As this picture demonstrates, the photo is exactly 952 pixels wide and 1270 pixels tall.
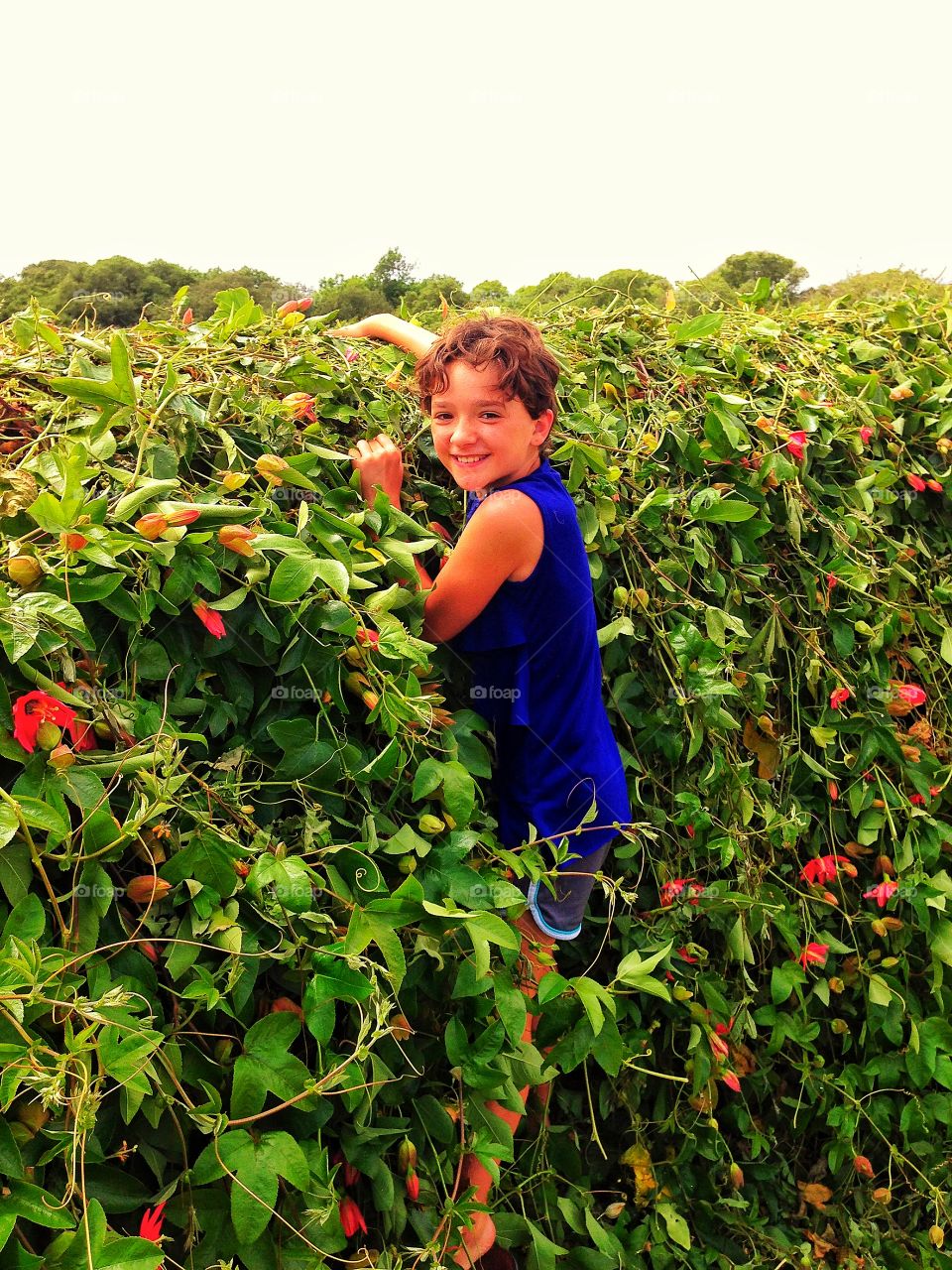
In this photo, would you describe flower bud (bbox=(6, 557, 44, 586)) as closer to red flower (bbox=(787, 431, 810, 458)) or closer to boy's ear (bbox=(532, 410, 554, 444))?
boy's ear (bbox=(532, 410, 554, 444))

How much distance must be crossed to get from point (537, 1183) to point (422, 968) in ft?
2.43

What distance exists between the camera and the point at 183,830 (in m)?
1.39

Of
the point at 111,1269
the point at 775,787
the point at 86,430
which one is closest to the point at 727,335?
the point at 775,787

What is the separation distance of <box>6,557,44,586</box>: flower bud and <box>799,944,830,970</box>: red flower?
1950 mm

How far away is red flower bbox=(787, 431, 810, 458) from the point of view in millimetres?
2711

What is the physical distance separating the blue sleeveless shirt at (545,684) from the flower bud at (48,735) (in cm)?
86

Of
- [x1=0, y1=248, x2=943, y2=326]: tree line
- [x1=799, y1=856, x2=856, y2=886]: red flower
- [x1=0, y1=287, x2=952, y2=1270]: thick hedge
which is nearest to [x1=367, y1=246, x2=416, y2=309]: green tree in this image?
[x1=0, y1=248, x2=943, y2=326]: tree line

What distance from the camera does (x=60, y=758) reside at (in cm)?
126

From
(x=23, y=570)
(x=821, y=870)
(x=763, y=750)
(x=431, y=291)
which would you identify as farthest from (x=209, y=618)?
(x=431, y=291)

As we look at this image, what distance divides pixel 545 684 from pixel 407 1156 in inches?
33.2

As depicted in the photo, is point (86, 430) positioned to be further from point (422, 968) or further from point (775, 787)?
point (775, 787)

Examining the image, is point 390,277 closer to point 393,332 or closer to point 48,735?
point 393,332

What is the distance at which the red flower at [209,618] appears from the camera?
4.78 feet

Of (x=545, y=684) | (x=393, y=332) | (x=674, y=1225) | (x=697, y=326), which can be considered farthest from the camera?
(x=697, y=326)
